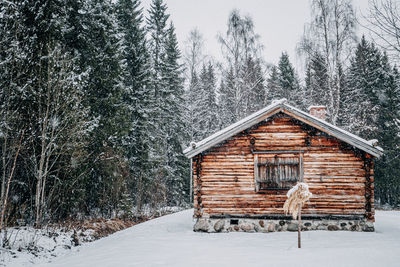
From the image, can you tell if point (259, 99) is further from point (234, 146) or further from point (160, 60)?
point (234, 146)

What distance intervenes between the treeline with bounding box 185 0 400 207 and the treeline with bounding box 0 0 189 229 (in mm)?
6449

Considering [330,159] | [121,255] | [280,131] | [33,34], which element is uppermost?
[33,34]

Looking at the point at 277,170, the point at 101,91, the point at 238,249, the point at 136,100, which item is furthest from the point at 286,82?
the point at 238,249

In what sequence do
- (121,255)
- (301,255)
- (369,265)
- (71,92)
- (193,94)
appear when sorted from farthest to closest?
(193,94) < (71,92) < (121,255) < (301,255) < (369,265)

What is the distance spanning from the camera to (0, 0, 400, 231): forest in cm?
1159

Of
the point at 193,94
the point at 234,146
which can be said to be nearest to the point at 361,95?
the point at 193,94

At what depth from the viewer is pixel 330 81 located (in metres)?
18.3

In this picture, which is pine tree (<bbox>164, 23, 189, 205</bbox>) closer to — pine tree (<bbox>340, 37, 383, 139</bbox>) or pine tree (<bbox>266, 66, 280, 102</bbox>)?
pine tree (<bbox>266, 66, 280, 102</bbox>)

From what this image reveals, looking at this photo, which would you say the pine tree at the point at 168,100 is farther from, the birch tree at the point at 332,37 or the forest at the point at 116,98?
the birch tree at the point at 332,37

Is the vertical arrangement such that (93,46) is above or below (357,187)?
above

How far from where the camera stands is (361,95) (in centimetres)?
2688

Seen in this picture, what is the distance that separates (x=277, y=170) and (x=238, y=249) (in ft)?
13.4

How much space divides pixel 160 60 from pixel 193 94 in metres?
6.81

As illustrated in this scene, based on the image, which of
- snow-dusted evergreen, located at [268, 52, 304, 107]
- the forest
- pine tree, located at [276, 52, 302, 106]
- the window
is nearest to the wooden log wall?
the window
